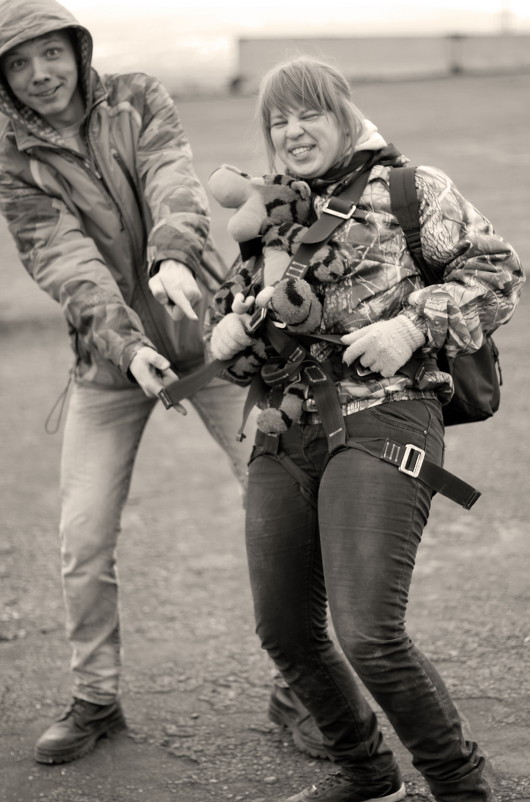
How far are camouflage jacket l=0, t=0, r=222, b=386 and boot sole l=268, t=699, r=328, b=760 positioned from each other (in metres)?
1.13

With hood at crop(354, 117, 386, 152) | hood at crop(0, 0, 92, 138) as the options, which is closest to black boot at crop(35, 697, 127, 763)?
hood at crop(0, 0, 92, 138)

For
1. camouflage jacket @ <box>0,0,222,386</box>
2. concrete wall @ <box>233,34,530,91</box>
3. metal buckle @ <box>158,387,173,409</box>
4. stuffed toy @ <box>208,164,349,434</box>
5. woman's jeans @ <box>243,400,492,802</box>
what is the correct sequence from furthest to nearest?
concrete wall @ <box>233,34,530,91</box> < camouflage jacket @ <box>0,0,222,386</box> < metal buckle @ <box>158,387,173,409</box> < stuffed toy @ <box>208,164,349,434</box> < woman's jeans @ <box>243,400,492,802</box>

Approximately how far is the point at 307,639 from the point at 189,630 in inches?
58.0

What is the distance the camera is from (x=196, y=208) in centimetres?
334

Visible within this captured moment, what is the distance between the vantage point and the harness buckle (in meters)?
2.75

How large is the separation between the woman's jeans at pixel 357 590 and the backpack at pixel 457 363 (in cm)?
11

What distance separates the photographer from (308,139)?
9.12ft

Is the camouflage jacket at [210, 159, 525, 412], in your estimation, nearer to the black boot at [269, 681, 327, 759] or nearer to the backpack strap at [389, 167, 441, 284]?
the backpack strap at [389, 167, 441, 284]

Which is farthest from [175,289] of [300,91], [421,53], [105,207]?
[421,53]

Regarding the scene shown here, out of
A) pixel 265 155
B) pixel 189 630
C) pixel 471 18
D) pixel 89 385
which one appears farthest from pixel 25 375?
pixel 471 18

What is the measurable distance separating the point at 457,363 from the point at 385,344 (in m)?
0.29

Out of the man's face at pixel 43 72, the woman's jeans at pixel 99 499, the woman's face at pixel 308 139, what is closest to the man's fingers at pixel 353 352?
the woman's face at pixel 308 139

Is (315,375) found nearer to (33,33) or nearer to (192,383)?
(192,383)

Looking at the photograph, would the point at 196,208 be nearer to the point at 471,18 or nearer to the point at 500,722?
the point at 500,722
